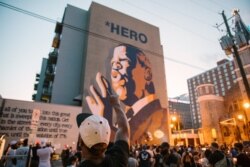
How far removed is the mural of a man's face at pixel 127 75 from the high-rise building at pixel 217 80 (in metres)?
79.8

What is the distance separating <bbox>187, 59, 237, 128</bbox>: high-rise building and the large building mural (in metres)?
77.5

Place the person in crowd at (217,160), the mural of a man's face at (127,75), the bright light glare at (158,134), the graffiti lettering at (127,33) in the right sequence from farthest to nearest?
the graffiti lettering at (127,33) < the bright light glare at (158,134) < the mural of a man's face at (127,75) < the person in crowd at (217,160)

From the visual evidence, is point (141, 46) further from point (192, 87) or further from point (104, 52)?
point (192, 87)

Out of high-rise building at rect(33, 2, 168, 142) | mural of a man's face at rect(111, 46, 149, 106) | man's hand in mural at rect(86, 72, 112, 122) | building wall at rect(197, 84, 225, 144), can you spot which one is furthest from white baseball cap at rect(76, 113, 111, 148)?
building wall at rect(197, 84, 225, 144)

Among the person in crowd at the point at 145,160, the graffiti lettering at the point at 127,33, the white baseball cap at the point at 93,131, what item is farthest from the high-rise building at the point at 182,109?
the white baseball cap at the point at 93,131

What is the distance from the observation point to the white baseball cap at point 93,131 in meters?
1.55

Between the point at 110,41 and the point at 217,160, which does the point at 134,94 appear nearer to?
the point at 110,41

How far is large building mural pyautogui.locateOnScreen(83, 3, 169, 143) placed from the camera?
24.4 metres

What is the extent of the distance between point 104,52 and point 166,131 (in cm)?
1533

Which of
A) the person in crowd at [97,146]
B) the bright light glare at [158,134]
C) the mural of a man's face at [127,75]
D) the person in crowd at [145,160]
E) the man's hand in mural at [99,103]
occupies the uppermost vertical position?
the mural of a man's face at [127,75]

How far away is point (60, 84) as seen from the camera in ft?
79.6

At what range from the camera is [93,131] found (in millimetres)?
1558

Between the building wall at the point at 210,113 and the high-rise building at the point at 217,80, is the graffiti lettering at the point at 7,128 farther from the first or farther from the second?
the high-rise building at the point at 217,80

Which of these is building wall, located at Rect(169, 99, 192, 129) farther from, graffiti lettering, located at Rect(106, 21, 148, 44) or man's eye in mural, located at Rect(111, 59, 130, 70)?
man's eye in mural, located at Rect(111, 59, 130, 70)
